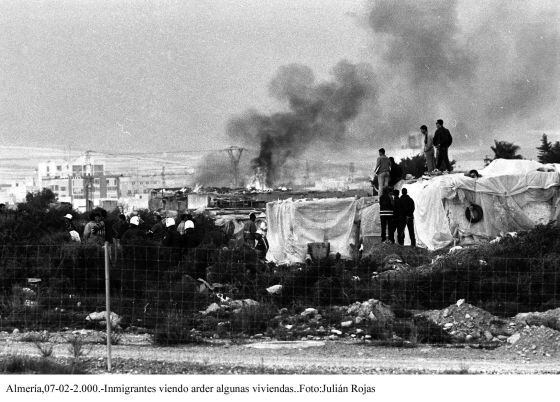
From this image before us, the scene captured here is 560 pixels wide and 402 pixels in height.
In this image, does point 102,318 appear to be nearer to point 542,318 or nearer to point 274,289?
point 274,289

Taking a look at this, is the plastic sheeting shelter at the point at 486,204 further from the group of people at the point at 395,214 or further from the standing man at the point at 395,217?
the standing man at the point at 395,217

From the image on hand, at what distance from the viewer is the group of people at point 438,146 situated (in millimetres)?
21411

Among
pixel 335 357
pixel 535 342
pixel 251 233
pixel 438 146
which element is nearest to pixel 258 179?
pixel 438 146

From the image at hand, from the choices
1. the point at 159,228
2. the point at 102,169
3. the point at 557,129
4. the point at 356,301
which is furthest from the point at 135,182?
the point at 356,301

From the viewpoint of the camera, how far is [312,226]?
67.3 feet

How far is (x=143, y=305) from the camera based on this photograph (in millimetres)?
13352

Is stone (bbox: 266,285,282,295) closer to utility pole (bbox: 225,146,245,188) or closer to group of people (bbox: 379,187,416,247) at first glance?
group of people (bbox: 379,187,416,247)

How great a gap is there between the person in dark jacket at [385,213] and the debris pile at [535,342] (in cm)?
706

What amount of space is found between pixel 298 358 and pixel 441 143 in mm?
11992

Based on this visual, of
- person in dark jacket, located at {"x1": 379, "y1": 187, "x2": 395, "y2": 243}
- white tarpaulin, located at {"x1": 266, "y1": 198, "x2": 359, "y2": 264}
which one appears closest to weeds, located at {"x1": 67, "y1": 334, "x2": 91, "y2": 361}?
person in dark jacket, located at {"x1": 379, "y1": 187, "x2": 395, "y2": 243}

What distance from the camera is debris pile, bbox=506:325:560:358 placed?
10.9m

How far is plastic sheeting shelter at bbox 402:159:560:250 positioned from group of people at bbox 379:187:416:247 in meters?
0.59

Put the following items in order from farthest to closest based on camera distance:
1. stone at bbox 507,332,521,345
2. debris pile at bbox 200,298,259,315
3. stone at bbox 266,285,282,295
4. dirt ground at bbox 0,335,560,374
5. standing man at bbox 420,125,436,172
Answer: standing man at bbox 420,125,436,172 < stone at bbox 266,285,282,295 < debris pile at bbox 200,298,259,315 < stone at bbox 507,332,521,345 < dirt ground at bbox 0,335,560,374
